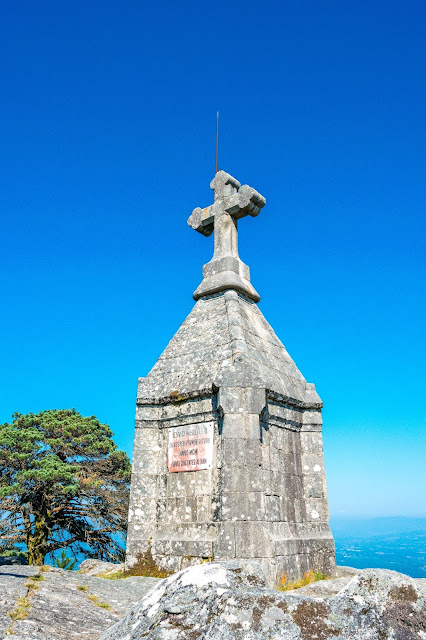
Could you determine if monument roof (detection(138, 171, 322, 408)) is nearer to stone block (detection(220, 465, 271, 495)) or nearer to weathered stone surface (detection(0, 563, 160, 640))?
stone block (detection(220, 465, 271, 495))

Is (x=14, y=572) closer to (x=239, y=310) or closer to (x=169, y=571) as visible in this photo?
(x=169, y=571)

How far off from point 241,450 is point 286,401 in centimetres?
192

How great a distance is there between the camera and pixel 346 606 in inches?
88.0

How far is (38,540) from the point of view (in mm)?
12688

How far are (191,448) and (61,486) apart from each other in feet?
18.3

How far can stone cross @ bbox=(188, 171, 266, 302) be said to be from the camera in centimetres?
1091

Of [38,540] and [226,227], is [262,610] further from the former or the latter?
[38,540]

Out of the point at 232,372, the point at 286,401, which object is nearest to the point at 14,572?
the point at 232,372

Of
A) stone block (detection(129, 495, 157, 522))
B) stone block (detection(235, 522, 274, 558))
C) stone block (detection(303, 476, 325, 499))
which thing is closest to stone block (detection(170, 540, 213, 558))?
stone block (detection(235, 522, 274, 558))

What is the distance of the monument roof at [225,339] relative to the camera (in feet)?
29.3

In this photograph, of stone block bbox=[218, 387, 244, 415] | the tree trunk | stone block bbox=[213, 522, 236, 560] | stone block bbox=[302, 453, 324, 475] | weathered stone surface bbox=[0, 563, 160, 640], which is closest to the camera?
weathered stone surface bbox=[0, 563, 160, 640]

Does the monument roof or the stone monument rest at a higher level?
the monument roof

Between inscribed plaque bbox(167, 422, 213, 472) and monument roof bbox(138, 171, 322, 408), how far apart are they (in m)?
0.66

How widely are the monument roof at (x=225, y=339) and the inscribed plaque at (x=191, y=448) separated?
25.9 inches
